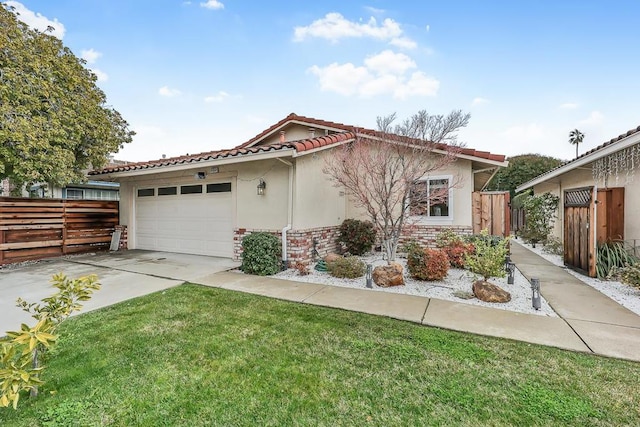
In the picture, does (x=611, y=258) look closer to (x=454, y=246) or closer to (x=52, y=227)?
(x=454, y=246)

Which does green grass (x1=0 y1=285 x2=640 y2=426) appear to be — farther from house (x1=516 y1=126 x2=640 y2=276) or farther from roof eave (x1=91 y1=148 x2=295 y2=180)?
house (x1=516 y1=126 x2=640 y2=276)

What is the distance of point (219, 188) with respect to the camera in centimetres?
939

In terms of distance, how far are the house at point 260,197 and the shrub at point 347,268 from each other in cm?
114

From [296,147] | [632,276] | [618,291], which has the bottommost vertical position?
[618,291]

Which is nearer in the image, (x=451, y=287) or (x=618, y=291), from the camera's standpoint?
(x=618, y=291)

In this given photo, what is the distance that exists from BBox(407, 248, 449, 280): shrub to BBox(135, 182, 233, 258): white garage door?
18.7ft

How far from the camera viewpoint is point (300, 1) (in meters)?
9.17

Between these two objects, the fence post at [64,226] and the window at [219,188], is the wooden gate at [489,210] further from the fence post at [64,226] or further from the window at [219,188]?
the fence post at [64,226]

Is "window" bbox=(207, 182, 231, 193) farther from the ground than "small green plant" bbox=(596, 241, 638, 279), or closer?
farther from the ground

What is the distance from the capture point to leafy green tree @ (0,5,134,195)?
24.6 ft

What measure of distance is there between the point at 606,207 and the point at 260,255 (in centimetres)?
876

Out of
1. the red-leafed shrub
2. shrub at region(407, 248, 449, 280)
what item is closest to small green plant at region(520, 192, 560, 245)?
the red-leafed shrub

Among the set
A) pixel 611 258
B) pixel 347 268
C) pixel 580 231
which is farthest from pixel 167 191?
pixel 611 258

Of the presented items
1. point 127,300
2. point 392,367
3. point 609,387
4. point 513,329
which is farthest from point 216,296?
point 609,387
